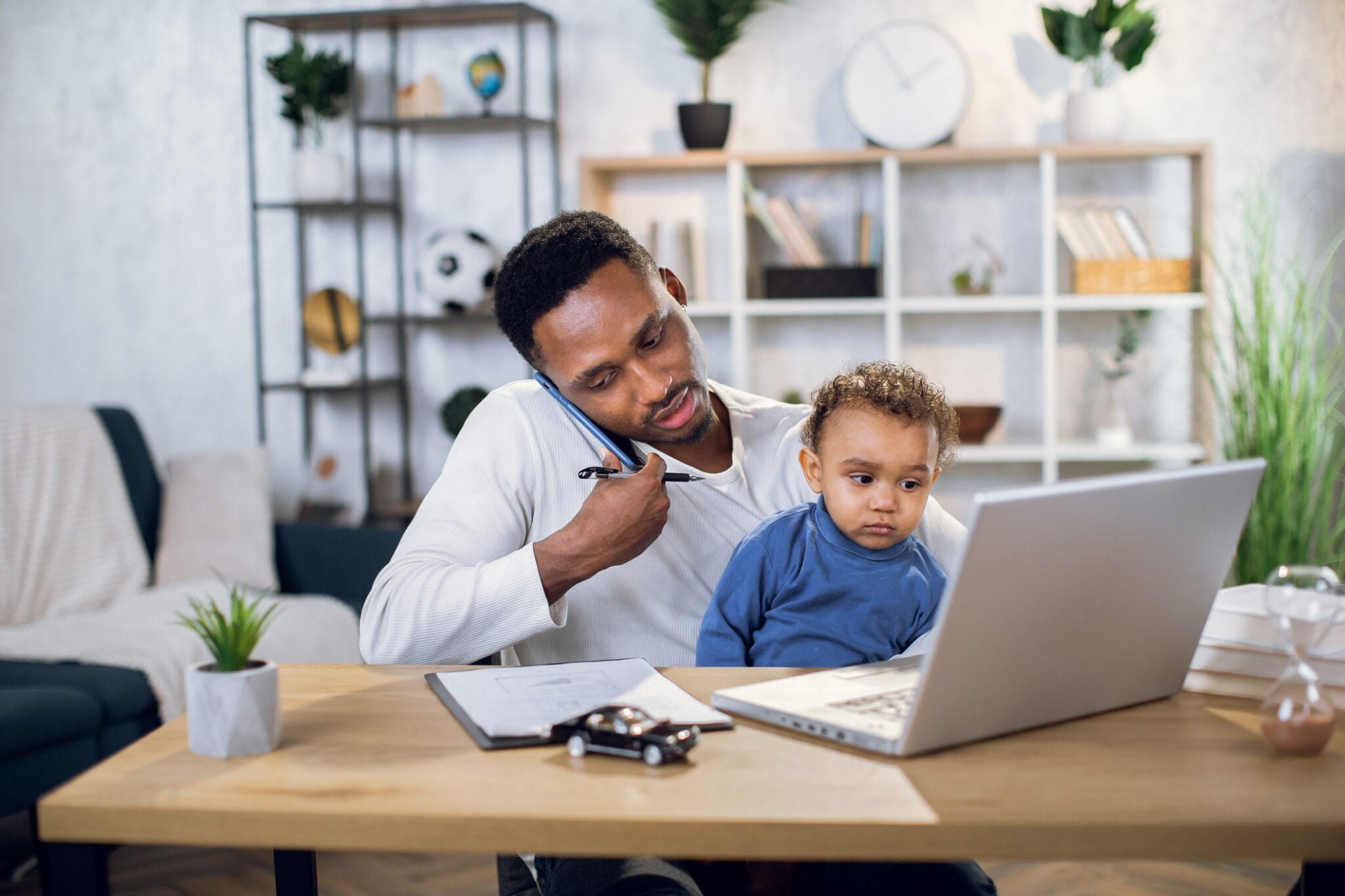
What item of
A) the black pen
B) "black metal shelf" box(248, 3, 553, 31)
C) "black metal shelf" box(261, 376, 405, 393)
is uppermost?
"black metal shelf" box(248, 3, 553, 31)

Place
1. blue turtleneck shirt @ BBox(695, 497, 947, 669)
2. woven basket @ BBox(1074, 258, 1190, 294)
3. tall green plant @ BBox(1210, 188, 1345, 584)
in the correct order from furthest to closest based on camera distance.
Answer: woven basket @ BBox(1074, 258, 1190, 294) < tall green plant @ BBox(1210, 188, 1345, 584) < blue turtleneck shirt @ BBox(695, 497, 947, 669)

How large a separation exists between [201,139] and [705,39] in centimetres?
182

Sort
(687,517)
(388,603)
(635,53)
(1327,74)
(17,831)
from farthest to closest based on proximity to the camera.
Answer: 1. (635,53)
2. (1327,74)
3. (17,831)
4. (687,517)
5. (388,603)

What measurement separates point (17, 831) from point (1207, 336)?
323 cm

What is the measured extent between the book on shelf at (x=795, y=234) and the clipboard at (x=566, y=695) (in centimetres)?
259

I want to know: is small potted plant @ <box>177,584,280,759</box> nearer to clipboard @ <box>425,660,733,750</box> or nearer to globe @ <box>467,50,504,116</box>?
clipboard @ <box>425,660,733,750</box>

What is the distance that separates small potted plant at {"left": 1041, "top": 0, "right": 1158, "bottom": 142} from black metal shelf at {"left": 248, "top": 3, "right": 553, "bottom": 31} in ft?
5.10

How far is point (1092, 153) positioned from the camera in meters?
3.45

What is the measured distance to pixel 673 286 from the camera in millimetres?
1717

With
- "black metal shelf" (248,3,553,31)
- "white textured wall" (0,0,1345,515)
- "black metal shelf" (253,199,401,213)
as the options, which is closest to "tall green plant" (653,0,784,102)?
"white textured wall" (0,0,1345,515)

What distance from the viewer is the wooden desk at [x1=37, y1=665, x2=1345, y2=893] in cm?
77

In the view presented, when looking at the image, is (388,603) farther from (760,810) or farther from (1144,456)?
(1144,456)

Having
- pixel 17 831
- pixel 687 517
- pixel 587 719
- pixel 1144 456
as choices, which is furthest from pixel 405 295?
pixel 587 719

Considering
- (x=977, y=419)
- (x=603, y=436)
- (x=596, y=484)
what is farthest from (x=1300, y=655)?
(x=977, y=419)
